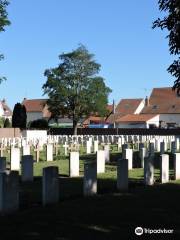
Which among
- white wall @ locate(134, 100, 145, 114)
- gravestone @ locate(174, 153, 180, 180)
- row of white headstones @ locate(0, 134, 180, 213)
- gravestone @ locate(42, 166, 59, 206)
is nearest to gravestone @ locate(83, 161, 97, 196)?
row of white headstones @ locate(0, 134, 180, 213)

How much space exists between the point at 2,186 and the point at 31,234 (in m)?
1.82

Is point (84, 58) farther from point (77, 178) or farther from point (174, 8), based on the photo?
point (174, 8)

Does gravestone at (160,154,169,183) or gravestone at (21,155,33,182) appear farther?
gravestone at (21,155,33,182)

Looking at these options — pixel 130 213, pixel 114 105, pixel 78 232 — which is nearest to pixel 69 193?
pixel 130 213

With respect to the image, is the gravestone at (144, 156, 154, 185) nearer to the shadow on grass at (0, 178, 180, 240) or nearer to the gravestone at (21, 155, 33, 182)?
the shadow on grass at (0, 178, 180, 240)

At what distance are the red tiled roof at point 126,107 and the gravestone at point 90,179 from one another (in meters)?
98.1

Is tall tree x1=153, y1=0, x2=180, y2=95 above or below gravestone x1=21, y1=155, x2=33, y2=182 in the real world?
above

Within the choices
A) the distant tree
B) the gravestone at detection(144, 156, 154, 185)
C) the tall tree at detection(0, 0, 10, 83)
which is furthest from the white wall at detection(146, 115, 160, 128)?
the gravestone at detection(144, 156, 154, 185)

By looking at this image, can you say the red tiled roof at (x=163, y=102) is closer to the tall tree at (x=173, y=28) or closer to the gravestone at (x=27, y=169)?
the gravestone at (x=27, y=169)

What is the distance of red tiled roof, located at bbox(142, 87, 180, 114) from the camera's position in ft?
339

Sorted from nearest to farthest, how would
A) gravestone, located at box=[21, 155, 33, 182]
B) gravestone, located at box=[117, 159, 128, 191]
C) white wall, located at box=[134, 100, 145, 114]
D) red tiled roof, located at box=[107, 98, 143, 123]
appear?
1. gravestone, located at box=[117, 159, 128, 191]
2. gravestone, located at box=[21, 155, 33, 182]
3. red tiled roof, located at box=[107, 98, 143, 123]
4. white wall, located at box=[134, 100, 145, 114]

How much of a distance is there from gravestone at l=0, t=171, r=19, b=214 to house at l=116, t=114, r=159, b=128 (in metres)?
87.4
